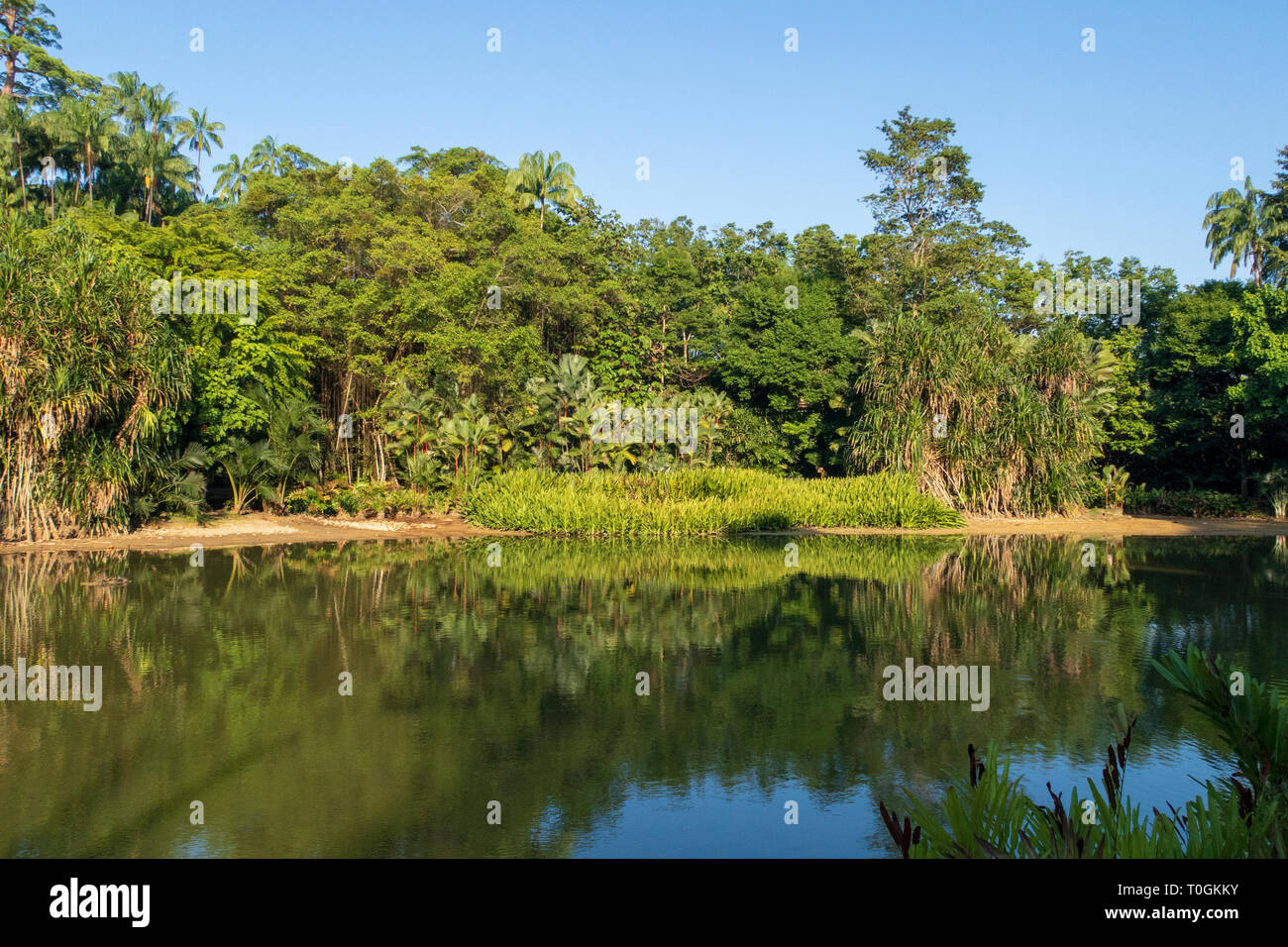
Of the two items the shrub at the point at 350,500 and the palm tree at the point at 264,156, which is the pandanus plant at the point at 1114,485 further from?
the palm tree at the point at 264,156

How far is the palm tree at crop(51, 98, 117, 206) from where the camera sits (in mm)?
34781

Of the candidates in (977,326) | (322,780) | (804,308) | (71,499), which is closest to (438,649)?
(322,780)

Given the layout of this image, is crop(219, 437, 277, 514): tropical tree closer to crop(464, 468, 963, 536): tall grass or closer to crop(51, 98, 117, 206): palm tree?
crop(464, 468, 963, 536): tall grass

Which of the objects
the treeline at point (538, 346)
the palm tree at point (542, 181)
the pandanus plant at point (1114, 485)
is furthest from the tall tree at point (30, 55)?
the pandanus plant at point (1114, 485)

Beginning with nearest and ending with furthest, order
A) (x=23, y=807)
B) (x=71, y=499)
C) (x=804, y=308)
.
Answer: (x=23, y=807) → (x=71, y=499) → (x=804, y=308)

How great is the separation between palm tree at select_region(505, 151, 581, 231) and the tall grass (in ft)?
42.2

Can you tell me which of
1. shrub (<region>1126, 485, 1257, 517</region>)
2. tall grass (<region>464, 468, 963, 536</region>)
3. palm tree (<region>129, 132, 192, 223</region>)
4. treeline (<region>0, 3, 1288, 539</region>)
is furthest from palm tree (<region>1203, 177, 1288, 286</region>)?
palm tree (<region>129, 132, 192, 223</region>)

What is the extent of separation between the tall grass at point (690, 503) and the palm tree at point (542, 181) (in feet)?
42.2

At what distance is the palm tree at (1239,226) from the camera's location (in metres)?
40.1

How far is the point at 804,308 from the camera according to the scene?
31172 millimetres

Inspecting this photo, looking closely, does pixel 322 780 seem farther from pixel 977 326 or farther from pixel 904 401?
pixel 977 326

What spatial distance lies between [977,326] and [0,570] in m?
23.4
